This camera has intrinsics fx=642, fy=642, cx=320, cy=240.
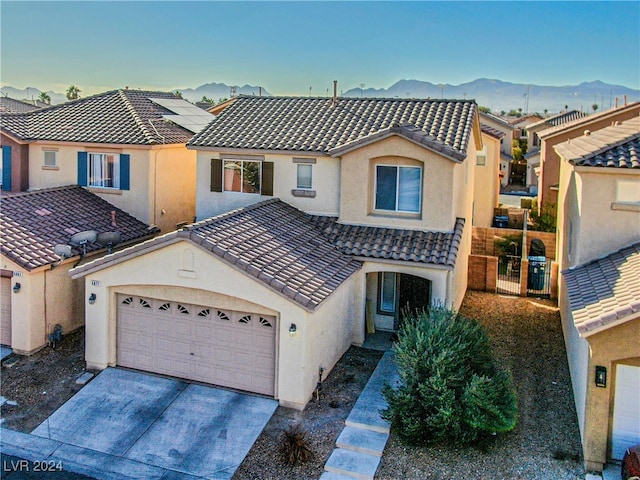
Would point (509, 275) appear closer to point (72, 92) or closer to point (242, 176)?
point (242, 176)

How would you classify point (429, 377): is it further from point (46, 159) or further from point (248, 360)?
point (46, 159)

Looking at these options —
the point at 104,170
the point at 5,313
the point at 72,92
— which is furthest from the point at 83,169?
the point at 72,92

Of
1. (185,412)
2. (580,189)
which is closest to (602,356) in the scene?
(580,189)

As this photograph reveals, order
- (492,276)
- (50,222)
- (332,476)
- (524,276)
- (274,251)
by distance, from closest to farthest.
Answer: (332,476) → (274,251) → (50,222) → (524,276) → (492,276)

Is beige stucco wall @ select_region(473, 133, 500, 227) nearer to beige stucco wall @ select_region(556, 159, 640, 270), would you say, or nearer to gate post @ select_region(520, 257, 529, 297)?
gate post @ select_region(520, 257, 529, 297)

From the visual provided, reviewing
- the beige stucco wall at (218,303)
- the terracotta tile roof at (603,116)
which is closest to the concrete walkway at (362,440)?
the beige stucco wall at (218,303)

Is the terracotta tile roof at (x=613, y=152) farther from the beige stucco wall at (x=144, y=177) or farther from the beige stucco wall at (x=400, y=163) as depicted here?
the beige stucco wall at (x=144, y=177)
